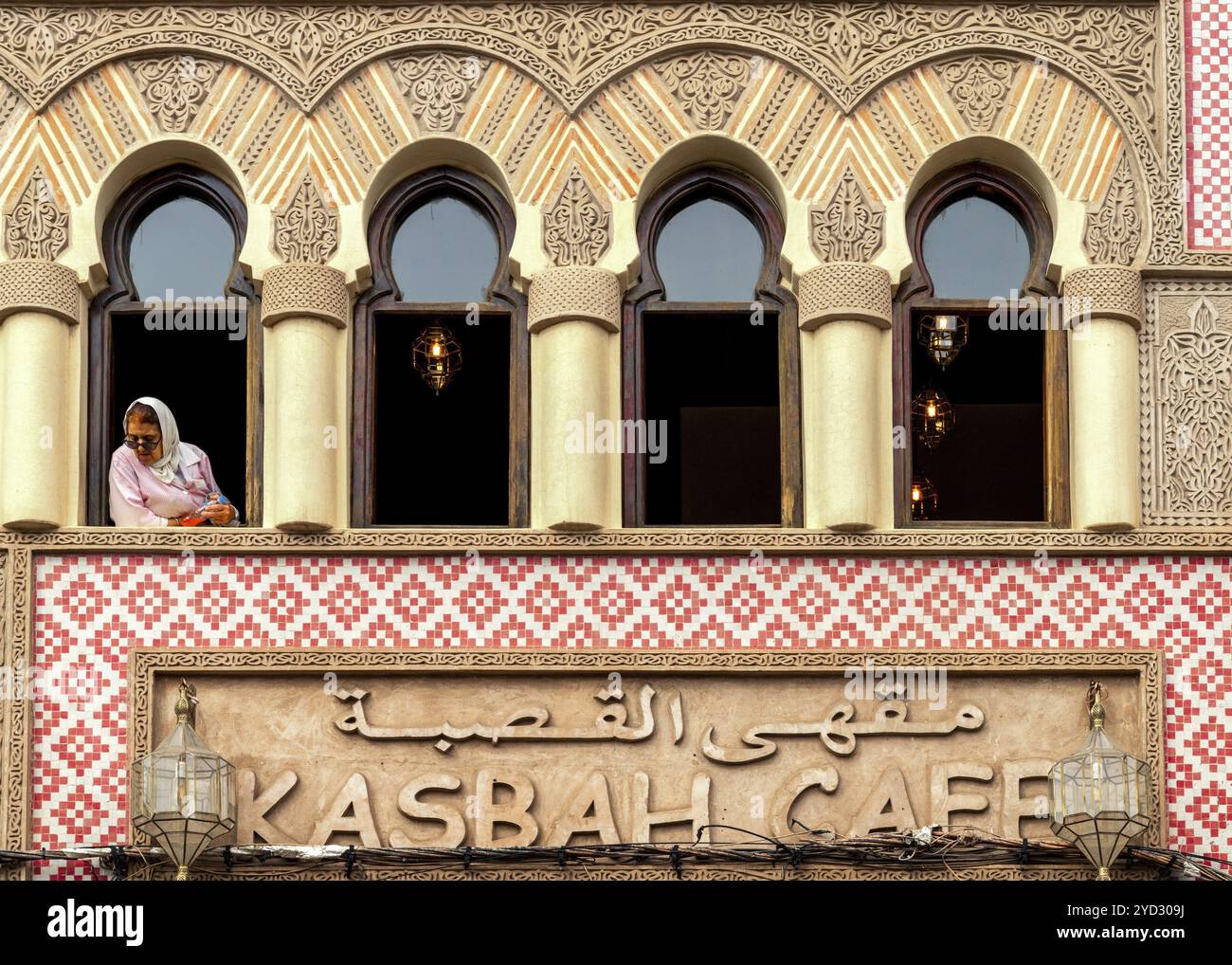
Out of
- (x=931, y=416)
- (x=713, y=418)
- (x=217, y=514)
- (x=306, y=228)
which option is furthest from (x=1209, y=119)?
(x=217, y=514)

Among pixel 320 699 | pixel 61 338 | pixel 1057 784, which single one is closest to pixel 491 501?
pixel 320 699

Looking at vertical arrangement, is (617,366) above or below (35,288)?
below

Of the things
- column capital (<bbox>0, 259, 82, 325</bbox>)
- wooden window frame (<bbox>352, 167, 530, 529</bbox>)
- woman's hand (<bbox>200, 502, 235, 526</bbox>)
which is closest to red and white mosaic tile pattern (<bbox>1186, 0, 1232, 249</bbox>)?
wooden window frame (<bbox>352, 167, 530, 529</bbox>)

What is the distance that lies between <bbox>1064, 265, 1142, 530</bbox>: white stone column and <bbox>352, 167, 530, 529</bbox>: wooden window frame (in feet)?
9.01

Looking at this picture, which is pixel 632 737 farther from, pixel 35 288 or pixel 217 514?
pixel 35 288

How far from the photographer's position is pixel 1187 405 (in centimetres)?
1255

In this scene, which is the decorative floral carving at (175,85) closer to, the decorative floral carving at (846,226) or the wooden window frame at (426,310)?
the wooden window frame at (426,310)

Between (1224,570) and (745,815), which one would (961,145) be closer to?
(1224,570)

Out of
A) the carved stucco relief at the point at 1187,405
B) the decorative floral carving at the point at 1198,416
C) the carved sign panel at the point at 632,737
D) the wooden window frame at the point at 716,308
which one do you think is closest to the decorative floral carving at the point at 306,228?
the wooden window frame at the point at 716,308

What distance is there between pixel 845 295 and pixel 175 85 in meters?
3.60

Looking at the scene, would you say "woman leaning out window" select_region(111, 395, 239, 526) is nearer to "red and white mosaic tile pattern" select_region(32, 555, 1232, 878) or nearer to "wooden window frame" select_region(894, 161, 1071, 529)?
"red and white mosaic tile pattern" select_region(32, 555, 1232, 878)

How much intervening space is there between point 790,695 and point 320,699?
89.8 inches

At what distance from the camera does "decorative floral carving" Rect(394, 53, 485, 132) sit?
1279 cm
